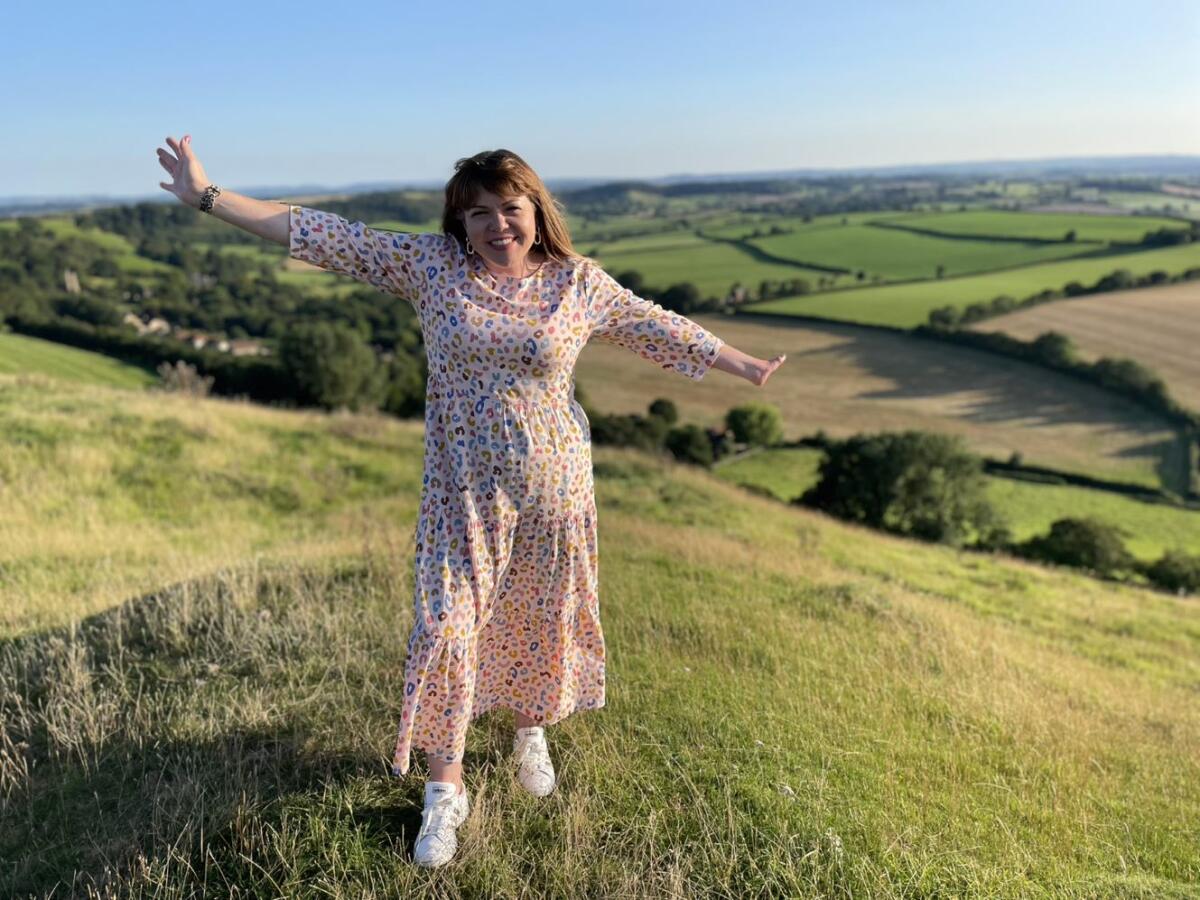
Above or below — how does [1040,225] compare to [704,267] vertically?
above

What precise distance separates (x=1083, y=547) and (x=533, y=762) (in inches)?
1103

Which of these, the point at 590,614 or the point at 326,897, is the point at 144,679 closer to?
the point at 326,897

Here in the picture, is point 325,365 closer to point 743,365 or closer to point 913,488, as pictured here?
point 913,488

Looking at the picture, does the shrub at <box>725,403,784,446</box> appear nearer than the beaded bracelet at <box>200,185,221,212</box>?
No

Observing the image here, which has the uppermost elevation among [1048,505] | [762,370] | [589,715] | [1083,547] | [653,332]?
[653,332]

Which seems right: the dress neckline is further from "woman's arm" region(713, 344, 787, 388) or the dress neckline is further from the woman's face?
"woman's arm" region(713, 344, 787, 388)

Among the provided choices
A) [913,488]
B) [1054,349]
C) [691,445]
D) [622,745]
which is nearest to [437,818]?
[622,745]

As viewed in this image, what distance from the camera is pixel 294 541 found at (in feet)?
27.4

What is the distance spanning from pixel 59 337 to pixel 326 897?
62.9 meters

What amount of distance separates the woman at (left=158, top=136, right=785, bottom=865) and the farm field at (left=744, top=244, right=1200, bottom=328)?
185ft

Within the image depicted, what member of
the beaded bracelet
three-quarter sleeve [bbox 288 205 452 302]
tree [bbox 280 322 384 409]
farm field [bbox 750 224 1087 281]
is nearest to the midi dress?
three-quarter sleeve [bbox 288 205 452 302]

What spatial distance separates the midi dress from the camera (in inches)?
104

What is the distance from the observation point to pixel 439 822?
2764mm

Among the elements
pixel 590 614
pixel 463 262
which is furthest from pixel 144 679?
pixel 463 262
